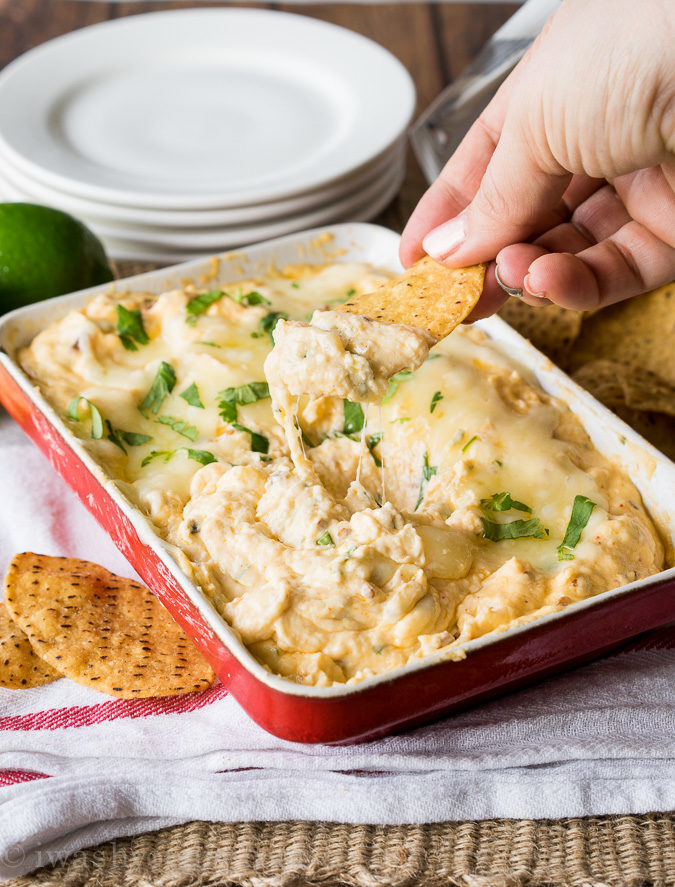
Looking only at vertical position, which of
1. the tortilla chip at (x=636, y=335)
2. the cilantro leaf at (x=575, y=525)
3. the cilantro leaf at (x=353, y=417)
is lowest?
the tortilla chip at (x=636, y=335)

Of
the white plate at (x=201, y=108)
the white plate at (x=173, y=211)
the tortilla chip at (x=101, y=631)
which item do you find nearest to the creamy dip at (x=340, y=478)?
the tortilla chip at (x=101, y=631)

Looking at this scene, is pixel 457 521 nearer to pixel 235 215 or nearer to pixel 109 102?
pixel 235 215

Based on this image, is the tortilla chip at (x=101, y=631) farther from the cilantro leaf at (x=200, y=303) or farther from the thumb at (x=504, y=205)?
the thumb at (x=504, y=205)

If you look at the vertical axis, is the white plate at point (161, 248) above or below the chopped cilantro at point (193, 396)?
below

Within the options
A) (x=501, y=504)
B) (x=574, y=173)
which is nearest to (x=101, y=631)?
(x=501, y=504)

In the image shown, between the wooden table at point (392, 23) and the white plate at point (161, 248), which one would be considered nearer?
the white plate at point (161, 248)

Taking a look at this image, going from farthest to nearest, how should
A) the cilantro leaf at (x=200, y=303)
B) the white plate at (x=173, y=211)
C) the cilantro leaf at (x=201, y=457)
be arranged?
the white plate at (x=173, y=211), the cilantro leaf at (x=200, y=303), the cilantro leaf at (x=201, y=457)

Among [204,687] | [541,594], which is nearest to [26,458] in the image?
[204,687]
